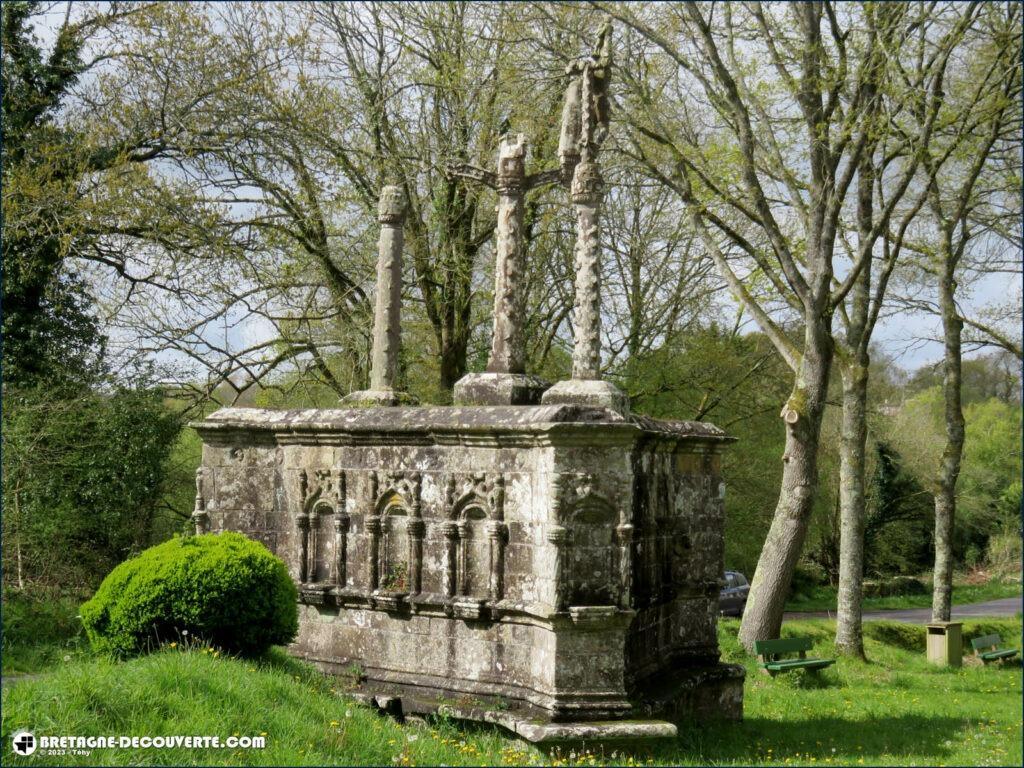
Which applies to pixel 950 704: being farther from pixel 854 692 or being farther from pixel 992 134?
pixel 992 134

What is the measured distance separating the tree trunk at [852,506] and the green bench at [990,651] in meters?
2.39

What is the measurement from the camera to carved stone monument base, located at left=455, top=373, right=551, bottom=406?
9117mm

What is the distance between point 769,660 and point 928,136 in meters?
6.88

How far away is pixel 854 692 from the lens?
12.3 m

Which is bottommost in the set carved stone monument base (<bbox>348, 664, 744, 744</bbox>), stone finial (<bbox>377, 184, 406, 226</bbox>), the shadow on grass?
the shadow on grass

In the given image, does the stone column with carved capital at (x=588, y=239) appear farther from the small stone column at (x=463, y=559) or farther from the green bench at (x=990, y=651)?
the green bench at (x=990, y=651)

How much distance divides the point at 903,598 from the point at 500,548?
24974mm

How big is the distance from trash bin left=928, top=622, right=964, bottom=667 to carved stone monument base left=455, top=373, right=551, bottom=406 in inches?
408

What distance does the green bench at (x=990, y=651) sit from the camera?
16.0 m

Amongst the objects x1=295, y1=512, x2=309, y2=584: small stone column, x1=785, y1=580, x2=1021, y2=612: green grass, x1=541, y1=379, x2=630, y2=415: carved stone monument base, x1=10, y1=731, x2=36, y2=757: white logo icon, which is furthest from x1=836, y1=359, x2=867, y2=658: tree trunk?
x1=785, y1=580, x2=1021, y2=612: green grass

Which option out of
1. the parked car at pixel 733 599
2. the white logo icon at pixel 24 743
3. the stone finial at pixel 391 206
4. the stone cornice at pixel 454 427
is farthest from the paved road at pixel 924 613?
the white logo icon at pixel 24 743

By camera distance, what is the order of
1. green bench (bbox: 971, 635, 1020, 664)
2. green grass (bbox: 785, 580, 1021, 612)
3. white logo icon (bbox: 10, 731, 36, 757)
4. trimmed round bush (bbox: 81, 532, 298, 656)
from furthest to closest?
green grass (bbox: 785, 580, 1021, 612) → green bench (bbox: 971, 635, 1020, 664) → trimmed round bush (bbox: 81, 532, 298, 656) → white logo icon (bbox: 10, 731, 36, 757)

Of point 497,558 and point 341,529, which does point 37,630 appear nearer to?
point 341,529

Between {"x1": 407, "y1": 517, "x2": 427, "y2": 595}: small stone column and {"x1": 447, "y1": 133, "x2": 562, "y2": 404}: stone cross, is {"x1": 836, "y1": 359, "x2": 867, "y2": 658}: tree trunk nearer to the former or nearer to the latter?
{"x1": 447, "y1": 133, "x2": 562, "y2": 404}: stone cross
